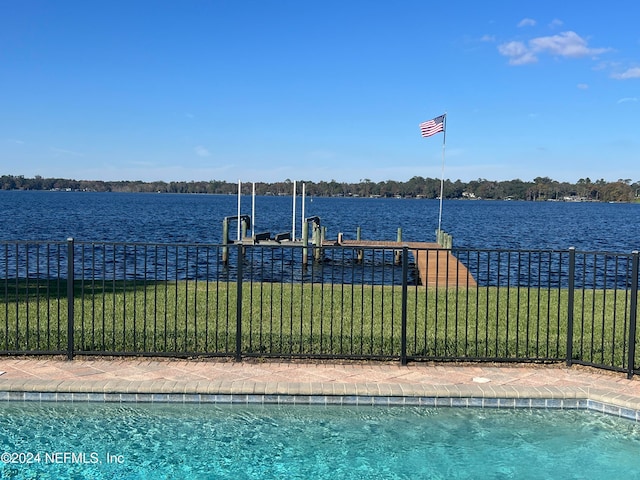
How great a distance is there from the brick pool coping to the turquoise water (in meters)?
0.12

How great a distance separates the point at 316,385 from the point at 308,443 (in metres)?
0.97

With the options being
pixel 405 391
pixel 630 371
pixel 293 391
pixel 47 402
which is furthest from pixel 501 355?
pixel 47 402

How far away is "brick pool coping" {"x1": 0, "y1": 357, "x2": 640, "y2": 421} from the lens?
684 centimetres

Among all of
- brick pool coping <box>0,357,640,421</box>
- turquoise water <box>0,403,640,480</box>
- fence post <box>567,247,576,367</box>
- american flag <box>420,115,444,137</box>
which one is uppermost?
american flag <box>420,115,444,137</box>

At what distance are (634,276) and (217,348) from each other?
496cm

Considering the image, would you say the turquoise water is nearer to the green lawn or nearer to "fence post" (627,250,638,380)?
"fence post" (627,250,638,380)

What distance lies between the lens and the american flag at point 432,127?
3259 centimetres

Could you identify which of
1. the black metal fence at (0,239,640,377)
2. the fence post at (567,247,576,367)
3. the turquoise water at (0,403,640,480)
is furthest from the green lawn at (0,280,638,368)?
the turquoise water at (0,403,640,480)

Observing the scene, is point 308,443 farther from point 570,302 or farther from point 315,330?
point 315,330

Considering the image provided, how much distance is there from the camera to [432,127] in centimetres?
3281

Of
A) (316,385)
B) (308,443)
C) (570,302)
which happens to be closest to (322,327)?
(316,385)

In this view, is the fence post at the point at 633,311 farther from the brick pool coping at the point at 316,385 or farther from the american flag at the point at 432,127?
the american flag at the point at 432,127

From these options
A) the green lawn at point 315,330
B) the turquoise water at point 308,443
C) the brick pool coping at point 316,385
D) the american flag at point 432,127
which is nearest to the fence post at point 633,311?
the brick pool coping at point 316,385

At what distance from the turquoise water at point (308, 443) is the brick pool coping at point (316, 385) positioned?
0.12 metres
